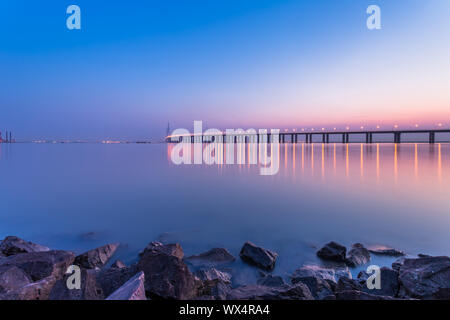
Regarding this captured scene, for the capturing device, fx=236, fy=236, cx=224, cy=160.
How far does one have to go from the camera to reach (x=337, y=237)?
648cm

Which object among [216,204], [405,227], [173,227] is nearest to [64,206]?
[173,227]

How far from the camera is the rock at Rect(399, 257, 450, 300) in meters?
3.27

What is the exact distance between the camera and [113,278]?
348 cm

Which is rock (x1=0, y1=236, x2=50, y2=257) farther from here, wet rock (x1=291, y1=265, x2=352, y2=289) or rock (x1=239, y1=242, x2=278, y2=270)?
wet rock (x1=291, y1=265, x2=352, y2=289)

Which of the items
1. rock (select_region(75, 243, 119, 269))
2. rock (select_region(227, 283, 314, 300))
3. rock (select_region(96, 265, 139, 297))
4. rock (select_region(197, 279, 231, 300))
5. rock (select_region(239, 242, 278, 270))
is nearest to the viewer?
rock (select_region(227, 283, 314, 300))

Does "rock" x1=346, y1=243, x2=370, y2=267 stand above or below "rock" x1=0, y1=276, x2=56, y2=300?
below

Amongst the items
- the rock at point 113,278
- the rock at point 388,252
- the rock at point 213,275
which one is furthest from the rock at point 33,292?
the rock at point 388,252

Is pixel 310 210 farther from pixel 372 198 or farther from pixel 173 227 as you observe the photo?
pixel 173 227

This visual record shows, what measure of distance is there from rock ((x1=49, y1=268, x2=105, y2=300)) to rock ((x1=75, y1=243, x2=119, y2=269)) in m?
1.66

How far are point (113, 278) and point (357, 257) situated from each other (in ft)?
15.6

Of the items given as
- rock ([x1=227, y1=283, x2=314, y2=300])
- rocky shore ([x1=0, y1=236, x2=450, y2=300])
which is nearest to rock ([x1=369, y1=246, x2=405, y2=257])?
rocky shore ([x1=0, y1=236, x2=450, y2=300])

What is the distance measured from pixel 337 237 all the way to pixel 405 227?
7.90ft

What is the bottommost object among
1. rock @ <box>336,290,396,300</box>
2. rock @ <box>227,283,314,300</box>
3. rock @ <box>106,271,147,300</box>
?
rock @ <box>227,283,314,300</box>

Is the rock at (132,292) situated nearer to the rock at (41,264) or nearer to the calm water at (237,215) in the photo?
the rock at (41,264)
